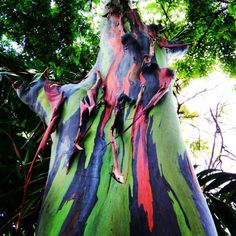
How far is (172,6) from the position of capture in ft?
9.72

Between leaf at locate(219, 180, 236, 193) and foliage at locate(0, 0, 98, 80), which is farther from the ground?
foliage at locate(0, 0, 98, 80)

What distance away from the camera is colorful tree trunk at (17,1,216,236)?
65 cm

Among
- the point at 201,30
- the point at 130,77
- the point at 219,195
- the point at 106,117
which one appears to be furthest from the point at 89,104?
the point at 201,30

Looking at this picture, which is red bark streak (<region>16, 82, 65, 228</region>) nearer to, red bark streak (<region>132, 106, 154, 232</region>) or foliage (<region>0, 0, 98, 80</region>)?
red bark streak (<region>132, 106, 154, 232</region>)

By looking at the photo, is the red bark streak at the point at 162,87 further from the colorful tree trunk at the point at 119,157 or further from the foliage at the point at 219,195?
the foliage at the point at 219,195

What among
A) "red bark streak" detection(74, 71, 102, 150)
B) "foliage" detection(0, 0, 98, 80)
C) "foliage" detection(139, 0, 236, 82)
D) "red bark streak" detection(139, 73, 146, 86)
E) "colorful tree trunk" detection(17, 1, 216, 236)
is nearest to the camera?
"colorful tree trunk" detection(17, 1, 216, 236)

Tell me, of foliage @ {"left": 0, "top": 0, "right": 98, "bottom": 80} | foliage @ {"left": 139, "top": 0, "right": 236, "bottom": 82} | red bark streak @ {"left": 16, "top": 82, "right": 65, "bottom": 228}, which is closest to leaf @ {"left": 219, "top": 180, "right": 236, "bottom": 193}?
red bark streak @ {"left": 16, "top": 82, "right": 65, "bottom": 228}

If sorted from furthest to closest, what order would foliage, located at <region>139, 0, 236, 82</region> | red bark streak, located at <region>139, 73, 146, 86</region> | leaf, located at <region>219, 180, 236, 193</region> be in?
foliage, located at <region>139, 0, 236, 82</region>, leaf, located at <region>219, 180, 236, 193</region>, red bark streak, located at <region>139, 73, 146, 86</region>

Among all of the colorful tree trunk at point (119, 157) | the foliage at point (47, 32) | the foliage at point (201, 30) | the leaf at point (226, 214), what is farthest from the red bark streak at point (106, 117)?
the foliage at point (47, 32)

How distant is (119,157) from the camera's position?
79 cm

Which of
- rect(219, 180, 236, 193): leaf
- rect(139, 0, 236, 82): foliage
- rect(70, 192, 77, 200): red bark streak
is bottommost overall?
rect(70, 192, 77, 200): red bark streak

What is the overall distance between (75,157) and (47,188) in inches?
4.6

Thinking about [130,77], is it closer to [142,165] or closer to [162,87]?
[162,87]

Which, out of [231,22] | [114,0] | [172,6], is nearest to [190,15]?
[172,6]
